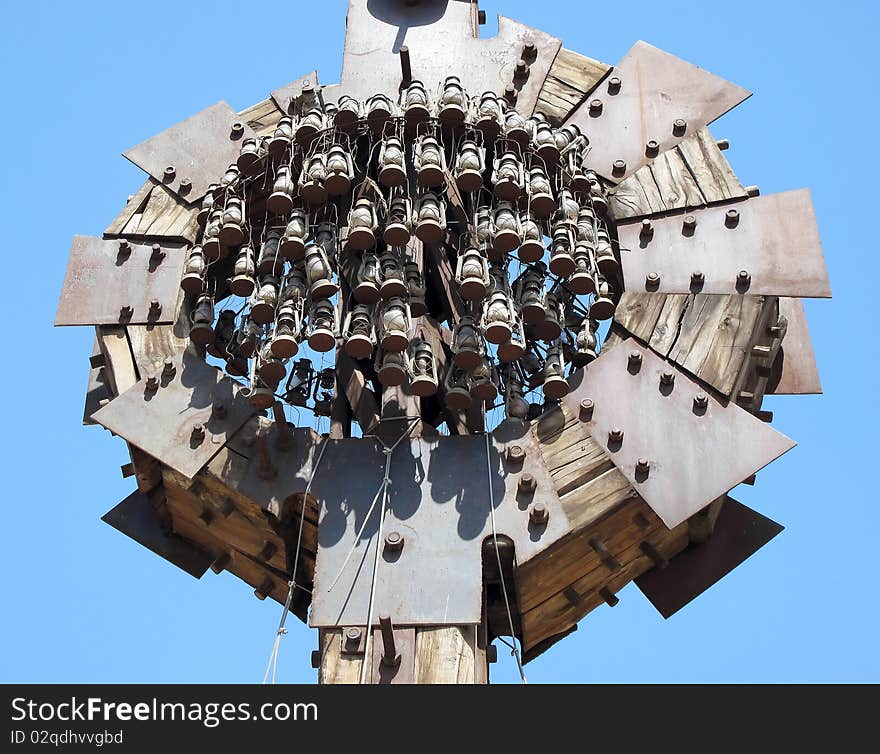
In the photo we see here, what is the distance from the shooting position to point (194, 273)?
1788 cm

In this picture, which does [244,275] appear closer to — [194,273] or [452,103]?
[194,273]

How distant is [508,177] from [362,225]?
5.58 feet

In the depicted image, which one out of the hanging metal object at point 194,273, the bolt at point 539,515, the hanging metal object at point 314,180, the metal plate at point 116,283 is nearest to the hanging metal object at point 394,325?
the hanging metal object at point 314,180

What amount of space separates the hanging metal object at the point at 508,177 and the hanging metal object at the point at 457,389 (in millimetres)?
2054

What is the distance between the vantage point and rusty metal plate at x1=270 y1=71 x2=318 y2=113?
21.0 m

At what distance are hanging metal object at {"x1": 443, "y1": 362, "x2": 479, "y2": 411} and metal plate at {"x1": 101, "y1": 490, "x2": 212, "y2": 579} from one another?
3.54 m

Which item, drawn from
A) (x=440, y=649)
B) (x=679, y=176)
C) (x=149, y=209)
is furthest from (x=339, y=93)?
(x=440, y=649)

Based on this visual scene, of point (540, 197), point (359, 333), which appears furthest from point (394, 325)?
point (540, 197)

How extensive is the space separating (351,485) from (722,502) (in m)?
4.14

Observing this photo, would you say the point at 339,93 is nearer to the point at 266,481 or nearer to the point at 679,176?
the point at 679,176

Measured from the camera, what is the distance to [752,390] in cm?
1766

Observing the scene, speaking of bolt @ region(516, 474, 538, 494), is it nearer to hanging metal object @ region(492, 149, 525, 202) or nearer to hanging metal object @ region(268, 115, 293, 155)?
hanging metal object @ region(492, 149, 525, 202)

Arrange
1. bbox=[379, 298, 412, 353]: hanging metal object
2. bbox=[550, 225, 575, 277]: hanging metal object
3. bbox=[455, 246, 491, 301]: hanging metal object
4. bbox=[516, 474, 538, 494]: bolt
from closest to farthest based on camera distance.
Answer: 1. bbox=[516, 474, 538, 494]: bolt
2. bbox=[379, 298, 412, 353]: hanging metal object
3. bbox=[455, 246, 491, 301]: hanging metal object
4. bbox=[550, 225, 575, 277]: hanging metal object

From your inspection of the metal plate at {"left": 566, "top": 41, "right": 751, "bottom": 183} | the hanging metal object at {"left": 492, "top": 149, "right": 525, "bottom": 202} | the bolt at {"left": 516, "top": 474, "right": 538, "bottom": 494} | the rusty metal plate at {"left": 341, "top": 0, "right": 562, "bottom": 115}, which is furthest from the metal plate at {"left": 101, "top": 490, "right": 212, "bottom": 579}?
the metal plate at {"left": 566, "top": 41, "right": 751, "bottom": 183}
